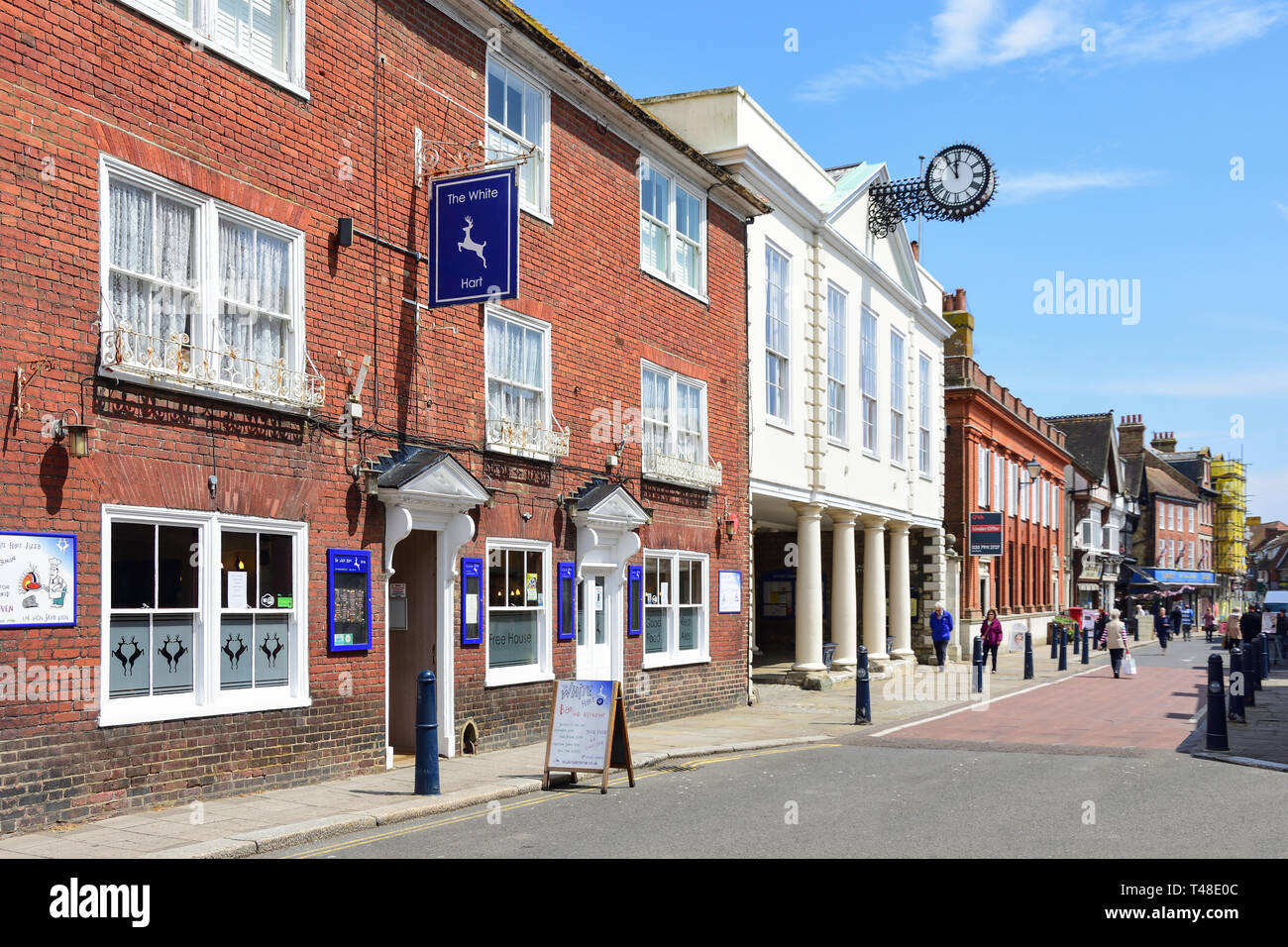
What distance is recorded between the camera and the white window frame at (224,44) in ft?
Answer: 36.4

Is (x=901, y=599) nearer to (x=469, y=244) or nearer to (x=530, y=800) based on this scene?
(x=469, y=244)

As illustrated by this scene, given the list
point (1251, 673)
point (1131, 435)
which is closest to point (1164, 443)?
point (1131, 435)

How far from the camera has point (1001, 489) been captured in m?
49.7

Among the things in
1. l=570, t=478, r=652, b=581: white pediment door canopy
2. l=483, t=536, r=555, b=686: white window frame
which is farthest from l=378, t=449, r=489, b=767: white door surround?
l=570, t=478, r=652, b=581: white pediment door canopy

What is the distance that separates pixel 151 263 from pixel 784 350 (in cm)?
1672

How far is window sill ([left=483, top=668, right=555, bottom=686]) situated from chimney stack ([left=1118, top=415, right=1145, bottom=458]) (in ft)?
285

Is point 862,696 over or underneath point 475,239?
underneath

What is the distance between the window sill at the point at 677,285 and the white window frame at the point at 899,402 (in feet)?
41.2

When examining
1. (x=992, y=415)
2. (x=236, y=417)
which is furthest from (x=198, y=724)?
(x=992, y=415)

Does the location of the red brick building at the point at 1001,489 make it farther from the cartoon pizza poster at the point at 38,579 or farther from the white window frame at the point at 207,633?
the cartoon pizza poster at the point at 38,579

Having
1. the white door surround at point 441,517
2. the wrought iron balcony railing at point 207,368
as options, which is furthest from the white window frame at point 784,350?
the wrought iron balcony railing at point 207,368
